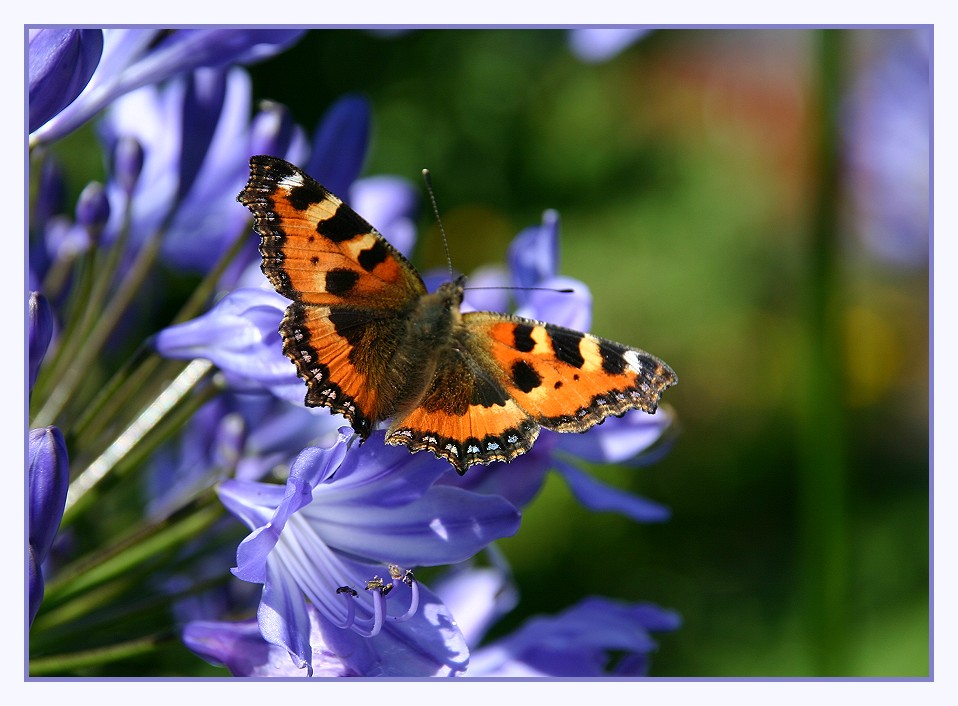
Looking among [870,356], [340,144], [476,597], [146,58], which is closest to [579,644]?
[476,597]

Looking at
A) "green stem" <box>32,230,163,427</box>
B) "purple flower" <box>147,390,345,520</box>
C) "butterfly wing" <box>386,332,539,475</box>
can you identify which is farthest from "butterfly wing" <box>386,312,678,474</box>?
"green stem" <box>32,230,163,427</box>

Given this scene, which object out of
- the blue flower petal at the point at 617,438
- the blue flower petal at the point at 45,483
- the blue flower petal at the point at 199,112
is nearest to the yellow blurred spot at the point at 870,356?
the blue flower petal at the point at 617,438

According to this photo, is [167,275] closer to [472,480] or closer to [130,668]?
[130,668]

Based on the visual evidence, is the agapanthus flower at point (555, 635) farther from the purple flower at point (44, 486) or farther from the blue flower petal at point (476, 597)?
the purple flower at point (44, 486)

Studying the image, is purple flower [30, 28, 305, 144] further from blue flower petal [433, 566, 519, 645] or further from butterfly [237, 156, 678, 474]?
blue flower petal [433, 566, 519, 645]

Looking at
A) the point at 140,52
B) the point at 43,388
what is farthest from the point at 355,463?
the point at 140,52

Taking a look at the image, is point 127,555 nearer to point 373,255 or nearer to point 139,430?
point 139,430
